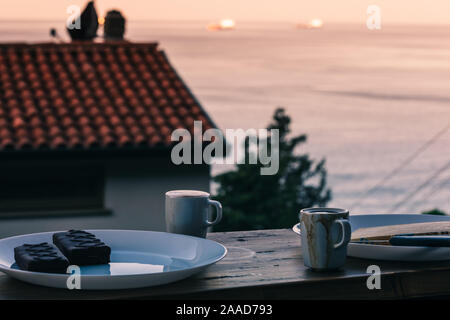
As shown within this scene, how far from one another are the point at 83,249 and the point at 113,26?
947cm

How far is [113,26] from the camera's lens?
10586 mm

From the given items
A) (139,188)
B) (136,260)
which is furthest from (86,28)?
(136,260)

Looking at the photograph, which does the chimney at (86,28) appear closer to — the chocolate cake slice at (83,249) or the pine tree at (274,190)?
the pine tree at (274,190)

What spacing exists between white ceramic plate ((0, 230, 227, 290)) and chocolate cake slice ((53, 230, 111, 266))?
2cm

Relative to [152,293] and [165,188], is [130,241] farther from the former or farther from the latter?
[165,188]

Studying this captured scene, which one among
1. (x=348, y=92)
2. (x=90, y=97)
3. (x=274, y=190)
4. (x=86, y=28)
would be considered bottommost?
(x=274, y=190)

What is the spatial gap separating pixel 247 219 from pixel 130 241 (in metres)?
9.92

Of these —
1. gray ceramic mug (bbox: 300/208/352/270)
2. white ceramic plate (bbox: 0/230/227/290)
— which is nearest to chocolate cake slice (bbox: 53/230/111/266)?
white ceramic plate (bbox: 0/230/227/290)

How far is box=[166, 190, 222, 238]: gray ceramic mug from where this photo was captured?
1821mm

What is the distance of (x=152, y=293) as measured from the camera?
1385 millimetres

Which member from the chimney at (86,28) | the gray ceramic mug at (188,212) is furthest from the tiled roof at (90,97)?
the gray ceramic mug at (188,212)

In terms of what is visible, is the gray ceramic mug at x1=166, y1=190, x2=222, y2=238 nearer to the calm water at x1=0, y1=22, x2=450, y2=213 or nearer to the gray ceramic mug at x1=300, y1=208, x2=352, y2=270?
the gray ceramic mug at x1=300, y1=208, x2=352, y2=270

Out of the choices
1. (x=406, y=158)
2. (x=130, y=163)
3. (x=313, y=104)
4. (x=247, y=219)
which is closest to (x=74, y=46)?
(x=130, y=163)

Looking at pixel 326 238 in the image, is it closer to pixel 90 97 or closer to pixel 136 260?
pixel 136 260
